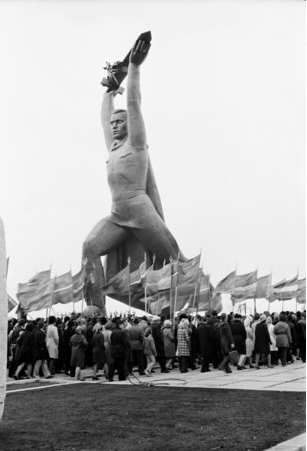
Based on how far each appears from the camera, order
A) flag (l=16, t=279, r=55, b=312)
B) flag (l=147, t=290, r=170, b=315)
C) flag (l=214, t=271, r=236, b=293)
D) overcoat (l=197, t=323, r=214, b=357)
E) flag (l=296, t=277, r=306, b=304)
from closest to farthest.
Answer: overcoat (l=197, t=323, r=214, b=357) → flag (l=16, t=279, r=55, b=312) → flag (l=214, t=271, r=236, b=293) → flag (l=296, t=277, r=306, b=304) → flag (l=147, t=290, r=170, b=315)

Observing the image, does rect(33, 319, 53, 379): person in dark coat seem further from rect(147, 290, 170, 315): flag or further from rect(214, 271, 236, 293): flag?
rect(214, 271, 236, 293): flag

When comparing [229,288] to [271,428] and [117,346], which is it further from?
[271,428]

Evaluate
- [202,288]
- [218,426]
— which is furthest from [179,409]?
[202,288]

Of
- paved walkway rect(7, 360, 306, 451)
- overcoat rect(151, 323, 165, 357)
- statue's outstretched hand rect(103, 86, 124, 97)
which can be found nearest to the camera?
paved walkway rect(7, 360, 306, 451)

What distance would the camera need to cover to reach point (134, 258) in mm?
38625

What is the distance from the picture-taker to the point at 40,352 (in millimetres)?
17938

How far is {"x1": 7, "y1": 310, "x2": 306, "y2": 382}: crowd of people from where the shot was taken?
57.1 ft

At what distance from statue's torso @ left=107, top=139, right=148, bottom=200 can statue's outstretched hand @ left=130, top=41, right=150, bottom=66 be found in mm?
4306

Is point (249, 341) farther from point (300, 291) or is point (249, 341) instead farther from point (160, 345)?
point (300, 291)

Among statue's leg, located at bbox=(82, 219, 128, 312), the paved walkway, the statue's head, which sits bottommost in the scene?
the paved walkway

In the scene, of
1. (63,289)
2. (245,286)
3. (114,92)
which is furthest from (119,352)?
(114,92)

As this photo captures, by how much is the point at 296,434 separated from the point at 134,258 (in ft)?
97.7

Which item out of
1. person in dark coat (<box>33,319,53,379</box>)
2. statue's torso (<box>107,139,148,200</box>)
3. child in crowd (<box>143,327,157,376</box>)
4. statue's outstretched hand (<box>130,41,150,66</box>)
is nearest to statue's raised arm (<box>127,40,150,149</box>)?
statue's outstretched hand (<box>130,41,150,66</box>)

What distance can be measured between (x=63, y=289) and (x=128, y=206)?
904cm
